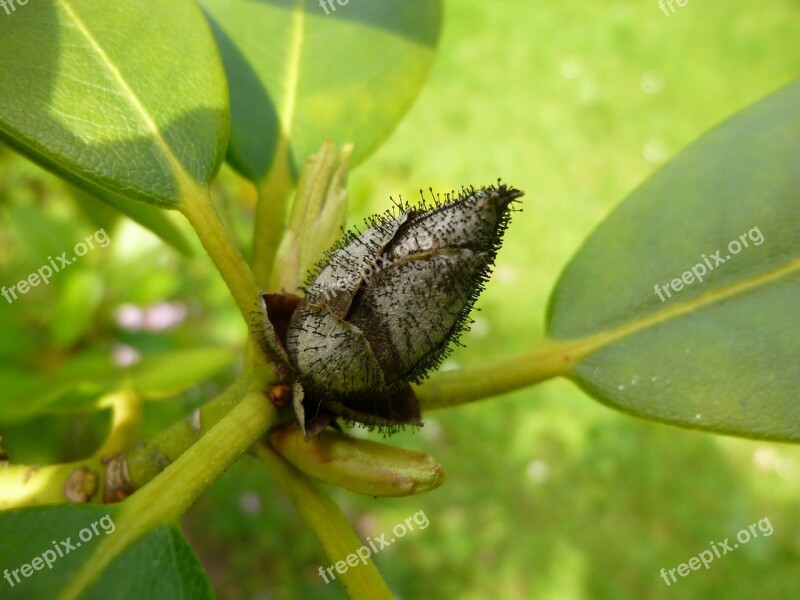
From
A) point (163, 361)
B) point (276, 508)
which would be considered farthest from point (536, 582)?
point (163, 361)

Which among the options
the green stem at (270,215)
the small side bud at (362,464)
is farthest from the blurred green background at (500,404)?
the small side bud at (362,464)

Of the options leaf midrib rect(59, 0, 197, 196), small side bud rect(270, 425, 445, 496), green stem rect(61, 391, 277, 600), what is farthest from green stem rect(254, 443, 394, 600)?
leaf midrib rect(59, 0, 197, 196)

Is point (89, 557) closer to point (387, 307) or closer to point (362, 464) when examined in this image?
point (362, 464)

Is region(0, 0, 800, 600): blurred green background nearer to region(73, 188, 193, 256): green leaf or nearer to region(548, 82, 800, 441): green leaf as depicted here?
region(73, 188, 193, 256): green leaf

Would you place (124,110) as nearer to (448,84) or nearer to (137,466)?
(137,466)

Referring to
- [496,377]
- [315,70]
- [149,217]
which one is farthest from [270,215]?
[496,377]
